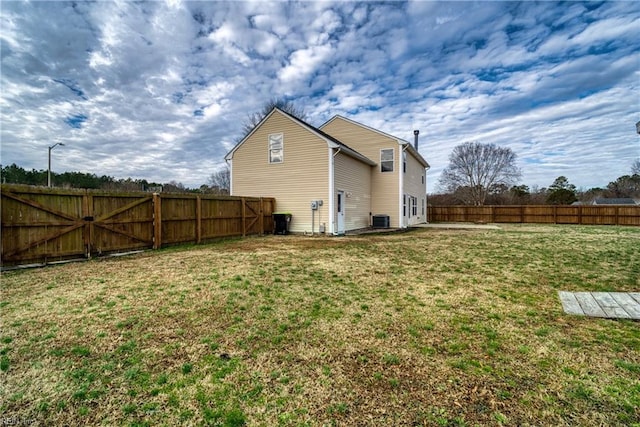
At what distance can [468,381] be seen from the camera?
2270mm

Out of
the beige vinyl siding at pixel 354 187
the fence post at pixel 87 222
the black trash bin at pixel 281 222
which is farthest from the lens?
the beige vinyl siding at pixel 354 187

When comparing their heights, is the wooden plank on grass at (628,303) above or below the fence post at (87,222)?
below

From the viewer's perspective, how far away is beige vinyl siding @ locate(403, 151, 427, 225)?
19.0 metres

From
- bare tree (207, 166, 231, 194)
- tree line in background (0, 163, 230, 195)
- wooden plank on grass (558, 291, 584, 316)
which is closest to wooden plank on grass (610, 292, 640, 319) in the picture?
wooden plank on grass (558, 291, 584, 316)

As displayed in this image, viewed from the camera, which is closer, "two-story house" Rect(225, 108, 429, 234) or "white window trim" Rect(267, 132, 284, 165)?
"two-story house" Rect(225, 108, 429, 234)

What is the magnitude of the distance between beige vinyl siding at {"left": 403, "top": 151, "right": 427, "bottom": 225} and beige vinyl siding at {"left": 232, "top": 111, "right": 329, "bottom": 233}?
699 cm

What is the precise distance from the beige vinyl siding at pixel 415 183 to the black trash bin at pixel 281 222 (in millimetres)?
8149

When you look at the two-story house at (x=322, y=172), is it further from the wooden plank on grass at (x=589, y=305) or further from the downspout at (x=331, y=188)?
the wooden plank on grass at (x=589, y=305)

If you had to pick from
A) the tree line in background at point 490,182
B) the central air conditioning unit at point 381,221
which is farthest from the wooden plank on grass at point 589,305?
the tree line in background at point 490,182

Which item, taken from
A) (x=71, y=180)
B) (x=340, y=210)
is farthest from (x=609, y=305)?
(x=71, y=180)

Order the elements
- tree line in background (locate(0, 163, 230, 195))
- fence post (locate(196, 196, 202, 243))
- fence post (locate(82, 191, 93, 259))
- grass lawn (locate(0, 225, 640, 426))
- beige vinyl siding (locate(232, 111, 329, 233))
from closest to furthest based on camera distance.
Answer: grass lawn (locate(0, 225, 640, 426))
fence post (locate(82, 191, 93, 259))
fence post (locate(196, 196, 202, 243))
beige vinyl siding (locate(232, 111, 329, 233))
tree line in background (locate(0, 163, 230, 195))

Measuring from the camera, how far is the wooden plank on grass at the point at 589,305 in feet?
12.1

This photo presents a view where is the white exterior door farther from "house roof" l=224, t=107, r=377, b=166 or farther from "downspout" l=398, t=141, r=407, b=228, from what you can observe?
"downspout" l=398, t=141, r=407, b=228

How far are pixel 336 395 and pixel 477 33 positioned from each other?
13.3m
